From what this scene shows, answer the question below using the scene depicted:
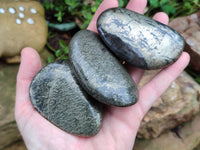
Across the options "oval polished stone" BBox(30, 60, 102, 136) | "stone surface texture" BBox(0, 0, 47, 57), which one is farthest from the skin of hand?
"stone surface texture" BBox(0, 0, 47, 57)

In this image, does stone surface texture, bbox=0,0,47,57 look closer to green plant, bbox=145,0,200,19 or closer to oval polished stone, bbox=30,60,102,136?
oval polished stone, bbox=30,60,102,136

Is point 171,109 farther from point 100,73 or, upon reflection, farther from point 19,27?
point 19,27

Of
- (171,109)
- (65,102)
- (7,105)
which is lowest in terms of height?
(7,105)

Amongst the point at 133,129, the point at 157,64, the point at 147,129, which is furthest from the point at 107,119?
the point at 147,129

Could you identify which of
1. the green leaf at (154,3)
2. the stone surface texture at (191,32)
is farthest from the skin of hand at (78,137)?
the green leaf at (154,3)

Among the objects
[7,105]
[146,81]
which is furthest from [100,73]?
[7,105]

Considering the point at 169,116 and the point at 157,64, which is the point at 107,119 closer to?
the point at 157,64
